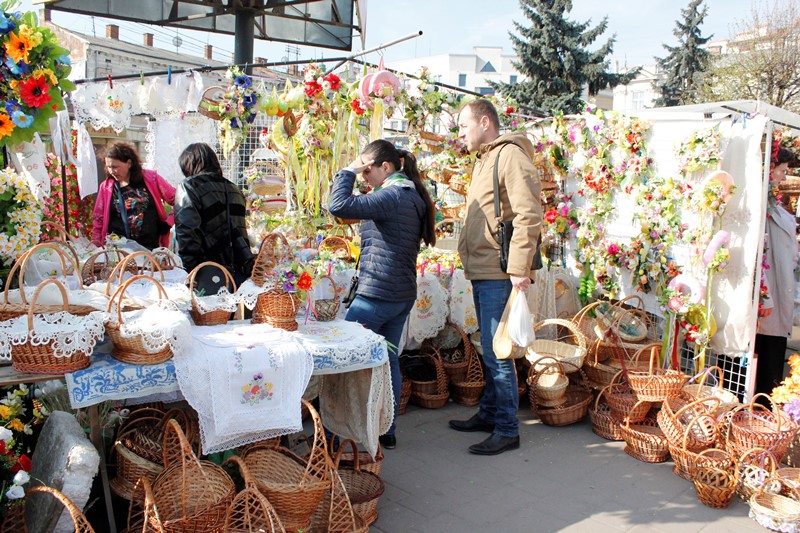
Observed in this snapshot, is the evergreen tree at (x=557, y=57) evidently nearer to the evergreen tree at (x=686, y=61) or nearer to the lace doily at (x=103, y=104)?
the evergreen tree at (x=686, y=61)

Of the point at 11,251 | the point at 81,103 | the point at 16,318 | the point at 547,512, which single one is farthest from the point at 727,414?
the point at 81,103

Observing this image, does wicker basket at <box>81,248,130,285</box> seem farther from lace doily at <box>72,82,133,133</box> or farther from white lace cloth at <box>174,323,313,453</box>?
lace doily at <box>72,82,133,133</box>

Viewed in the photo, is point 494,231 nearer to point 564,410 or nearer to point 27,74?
point 564,410

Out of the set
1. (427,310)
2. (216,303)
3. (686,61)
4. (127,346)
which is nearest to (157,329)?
(127,346)

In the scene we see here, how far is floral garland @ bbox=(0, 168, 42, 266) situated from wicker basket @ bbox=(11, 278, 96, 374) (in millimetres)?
776

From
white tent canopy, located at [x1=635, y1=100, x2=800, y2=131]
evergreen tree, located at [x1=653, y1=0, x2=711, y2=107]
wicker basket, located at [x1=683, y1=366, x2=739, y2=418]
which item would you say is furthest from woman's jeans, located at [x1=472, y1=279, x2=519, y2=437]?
evergreen tree, located at [x1=653, y1=0, x2=711, y2=107]

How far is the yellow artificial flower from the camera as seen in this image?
2336 mm

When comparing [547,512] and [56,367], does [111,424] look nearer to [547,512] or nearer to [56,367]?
[56,367]

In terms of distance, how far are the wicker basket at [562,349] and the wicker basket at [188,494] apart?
96.5 inches

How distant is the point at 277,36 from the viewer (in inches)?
284

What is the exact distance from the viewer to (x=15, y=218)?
2.95m

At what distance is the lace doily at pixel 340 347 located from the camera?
9.13 ft

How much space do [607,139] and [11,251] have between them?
3922 mm

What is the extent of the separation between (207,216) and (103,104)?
255 centimetres
